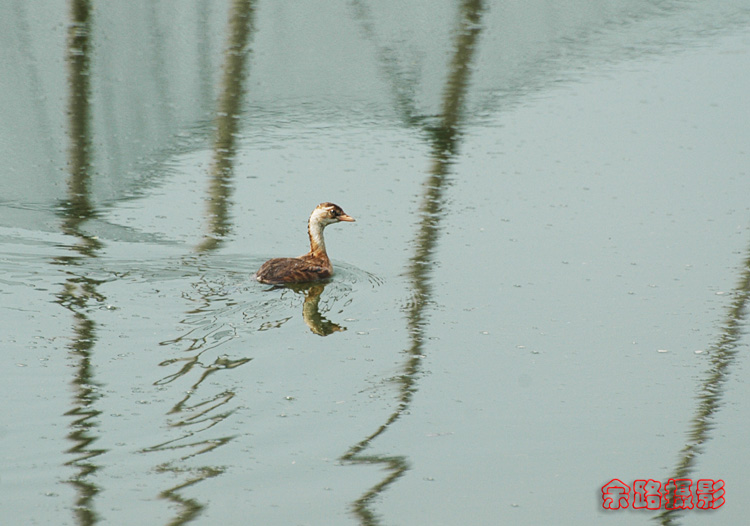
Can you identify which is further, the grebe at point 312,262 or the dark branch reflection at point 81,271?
the grebe at point 312,262

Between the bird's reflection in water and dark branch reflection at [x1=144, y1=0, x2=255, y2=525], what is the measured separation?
0.68 metres

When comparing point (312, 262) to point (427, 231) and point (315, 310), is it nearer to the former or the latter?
point (315, 310)

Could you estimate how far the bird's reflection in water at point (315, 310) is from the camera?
7660 millimetres

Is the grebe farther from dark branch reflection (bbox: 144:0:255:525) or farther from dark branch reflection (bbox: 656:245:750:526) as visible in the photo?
dark branch reflection (bbox: 656:245:750:526)

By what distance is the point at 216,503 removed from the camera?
525cm

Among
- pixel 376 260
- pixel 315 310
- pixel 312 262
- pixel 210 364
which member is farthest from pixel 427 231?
pixel 210 364

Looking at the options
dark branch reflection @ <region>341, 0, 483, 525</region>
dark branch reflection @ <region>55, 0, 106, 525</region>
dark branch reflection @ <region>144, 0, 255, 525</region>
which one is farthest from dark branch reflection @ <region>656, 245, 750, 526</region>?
dark branch reflection @ <region>55, 0, 106, 525</region>

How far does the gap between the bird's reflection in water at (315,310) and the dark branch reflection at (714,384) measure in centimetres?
234

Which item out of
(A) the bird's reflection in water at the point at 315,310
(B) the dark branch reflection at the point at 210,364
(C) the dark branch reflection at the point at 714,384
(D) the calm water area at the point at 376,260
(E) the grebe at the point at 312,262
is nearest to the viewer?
(B) the dark branch reflection at the point at 210,364

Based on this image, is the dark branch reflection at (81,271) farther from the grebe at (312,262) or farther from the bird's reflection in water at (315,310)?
the bird's reflection in water at (315,310)

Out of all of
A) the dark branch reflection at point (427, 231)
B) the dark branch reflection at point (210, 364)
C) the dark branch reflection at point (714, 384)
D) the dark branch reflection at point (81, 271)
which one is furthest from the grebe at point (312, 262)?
the dark branch reflection at point (714, 384)

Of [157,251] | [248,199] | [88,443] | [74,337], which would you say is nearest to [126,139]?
[248,199]

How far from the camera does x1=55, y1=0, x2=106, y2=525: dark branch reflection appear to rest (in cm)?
550

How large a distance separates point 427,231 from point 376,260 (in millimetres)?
699
